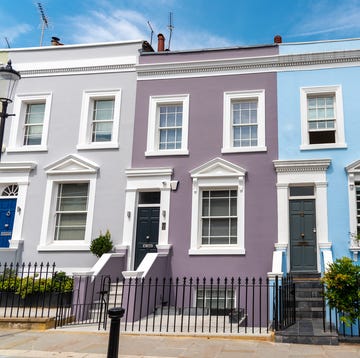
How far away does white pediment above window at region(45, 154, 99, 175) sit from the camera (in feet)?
48.1

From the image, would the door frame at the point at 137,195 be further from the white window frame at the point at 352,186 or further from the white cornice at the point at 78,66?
the white window frame at the point at 352,186

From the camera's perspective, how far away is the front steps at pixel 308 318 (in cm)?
855

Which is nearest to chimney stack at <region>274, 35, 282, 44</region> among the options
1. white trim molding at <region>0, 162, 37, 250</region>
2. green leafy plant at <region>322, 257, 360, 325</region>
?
green leafy plant at <region>322, 257, 360, 325</region>

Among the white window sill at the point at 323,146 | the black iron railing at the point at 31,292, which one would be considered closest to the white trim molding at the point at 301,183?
the white window sill at the point at 323,146

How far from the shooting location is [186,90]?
14922 millimetres

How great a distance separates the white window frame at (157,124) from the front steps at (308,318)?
211 inches

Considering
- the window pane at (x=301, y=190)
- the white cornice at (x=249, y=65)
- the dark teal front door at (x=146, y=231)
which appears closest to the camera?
the window pane at (x=301, y=190)

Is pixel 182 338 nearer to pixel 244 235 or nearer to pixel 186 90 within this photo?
pixel 244 235

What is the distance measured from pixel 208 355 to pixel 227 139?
7.89 m

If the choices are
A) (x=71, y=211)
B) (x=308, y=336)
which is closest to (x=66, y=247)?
(x=71, y=211)

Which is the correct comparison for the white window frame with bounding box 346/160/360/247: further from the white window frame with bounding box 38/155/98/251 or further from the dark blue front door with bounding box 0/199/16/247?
the dark blue front door with bounding box 0/199/16/247

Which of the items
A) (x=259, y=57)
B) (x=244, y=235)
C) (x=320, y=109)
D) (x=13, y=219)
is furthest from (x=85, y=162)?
(x=320, y=109)

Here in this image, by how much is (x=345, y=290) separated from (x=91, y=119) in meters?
10.2

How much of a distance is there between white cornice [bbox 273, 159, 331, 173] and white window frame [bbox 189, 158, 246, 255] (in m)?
1.10
